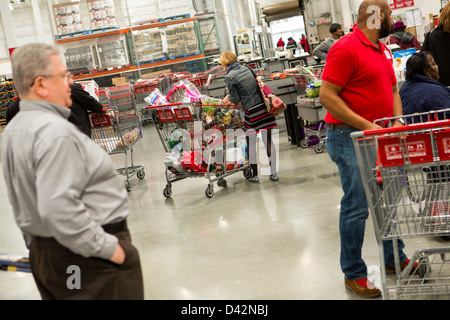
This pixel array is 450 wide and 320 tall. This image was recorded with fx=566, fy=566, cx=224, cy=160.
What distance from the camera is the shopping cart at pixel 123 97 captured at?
1405 cm

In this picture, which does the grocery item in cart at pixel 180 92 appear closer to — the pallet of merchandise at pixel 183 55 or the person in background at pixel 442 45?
the person in background at pixel 442 45

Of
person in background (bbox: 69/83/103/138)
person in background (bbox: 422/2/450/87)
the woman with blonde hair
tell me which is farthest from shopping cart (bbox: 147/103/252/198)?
person in background (bbox: 422/2/450/87)

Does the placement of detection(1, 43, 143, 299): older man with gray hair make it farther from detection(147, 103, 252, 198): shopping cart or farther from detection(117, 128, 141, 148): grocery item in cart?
detection(117, 128, 141, 148): grocery item in cart

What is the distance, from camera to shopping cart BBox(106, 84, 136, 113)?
1405 centimetres

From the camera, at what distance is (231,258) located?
445 cm

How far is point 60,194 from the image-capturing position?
184cm

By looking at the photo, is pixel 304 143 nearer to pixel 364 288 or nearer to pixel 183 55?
pixel 364 288

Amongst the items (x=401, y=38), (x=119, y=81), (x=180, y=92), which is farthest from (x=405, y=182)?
(x=119, y=81)

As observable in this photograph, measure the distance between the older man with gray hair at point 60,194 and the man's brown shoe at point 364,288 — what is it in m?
1.68

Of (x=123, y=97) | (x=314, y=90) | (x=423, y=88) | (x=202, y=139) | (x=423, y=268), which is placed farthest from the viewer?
(x=123, y=97)

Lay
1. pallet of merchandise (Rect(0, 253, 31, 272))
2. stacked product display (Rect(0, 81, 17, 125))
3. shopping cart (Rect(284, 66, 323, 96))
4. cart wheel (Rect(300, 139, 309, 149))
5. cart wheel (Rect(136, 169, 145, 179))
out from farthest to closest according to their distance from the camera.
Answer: stacked product display (Rect(0, 81, 17, 125))
cart wheel (Rect(300, 139, 309, 149))
cart wheel (Rect(136, 169, 145, 179))
shopping cart (Rect(284, 66, 323, 96))
pallet of merchandise (Rect(0, 253, 31, 272))

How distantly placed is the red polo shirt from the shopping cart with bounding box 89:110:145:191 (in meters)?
4.49

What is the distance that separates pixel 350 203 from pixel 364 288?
52 centimetres

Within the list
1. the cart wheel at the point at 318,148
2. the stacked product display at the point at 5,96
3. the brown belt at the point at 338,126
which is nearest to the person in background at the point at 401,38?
the cart wheel at the point at 318,148
